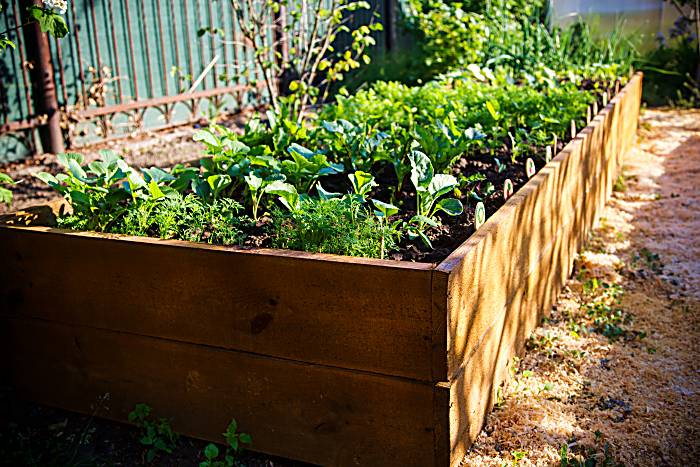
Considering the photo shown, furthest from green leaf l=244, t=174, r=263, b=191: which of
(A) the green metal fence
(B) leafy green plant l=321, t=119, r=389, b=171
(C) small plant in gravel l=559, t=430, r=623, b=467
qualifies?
(A) the green metal fence

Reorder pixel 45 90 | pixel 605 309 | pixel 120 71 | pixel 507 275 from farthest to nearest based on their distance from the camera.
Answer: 1. pixel 120 71
2. pixel 45 90
3. pixel 605 309
4. pixel 507 275

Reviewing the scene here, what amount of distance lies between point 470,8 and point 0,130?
536 cm

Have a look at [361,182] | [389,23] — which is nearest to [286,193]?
[361,182]

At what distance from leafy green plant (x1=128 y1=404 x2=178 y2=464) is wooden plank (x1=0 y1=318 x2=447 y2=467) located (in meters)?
0.03

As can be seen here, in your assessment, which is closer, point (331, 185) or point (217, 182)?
point (217, 182)

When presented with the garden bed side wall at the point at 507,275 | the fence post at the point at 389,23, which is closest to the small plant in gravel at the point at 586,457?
the garden bed side wall at the point at 507,275

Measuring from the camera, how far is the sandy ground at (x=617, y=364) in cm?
240

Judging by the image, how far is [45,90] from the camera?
5.02m

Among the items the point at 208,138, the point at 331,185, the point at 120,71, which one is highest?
the point at 120,71

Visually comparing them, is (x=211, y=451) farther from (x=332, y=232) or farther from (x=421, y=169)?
(x=421, y=169)

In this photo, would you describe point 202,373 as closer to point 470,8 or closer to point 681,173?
point 681,173

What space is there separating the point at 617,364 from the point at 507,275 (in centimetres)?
71

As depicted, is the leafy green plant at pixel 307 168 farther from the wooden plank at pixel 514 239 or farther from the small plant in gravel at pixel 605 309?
the small plant in gravel at pixel 605 309

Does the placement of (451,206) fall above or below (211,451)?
above
